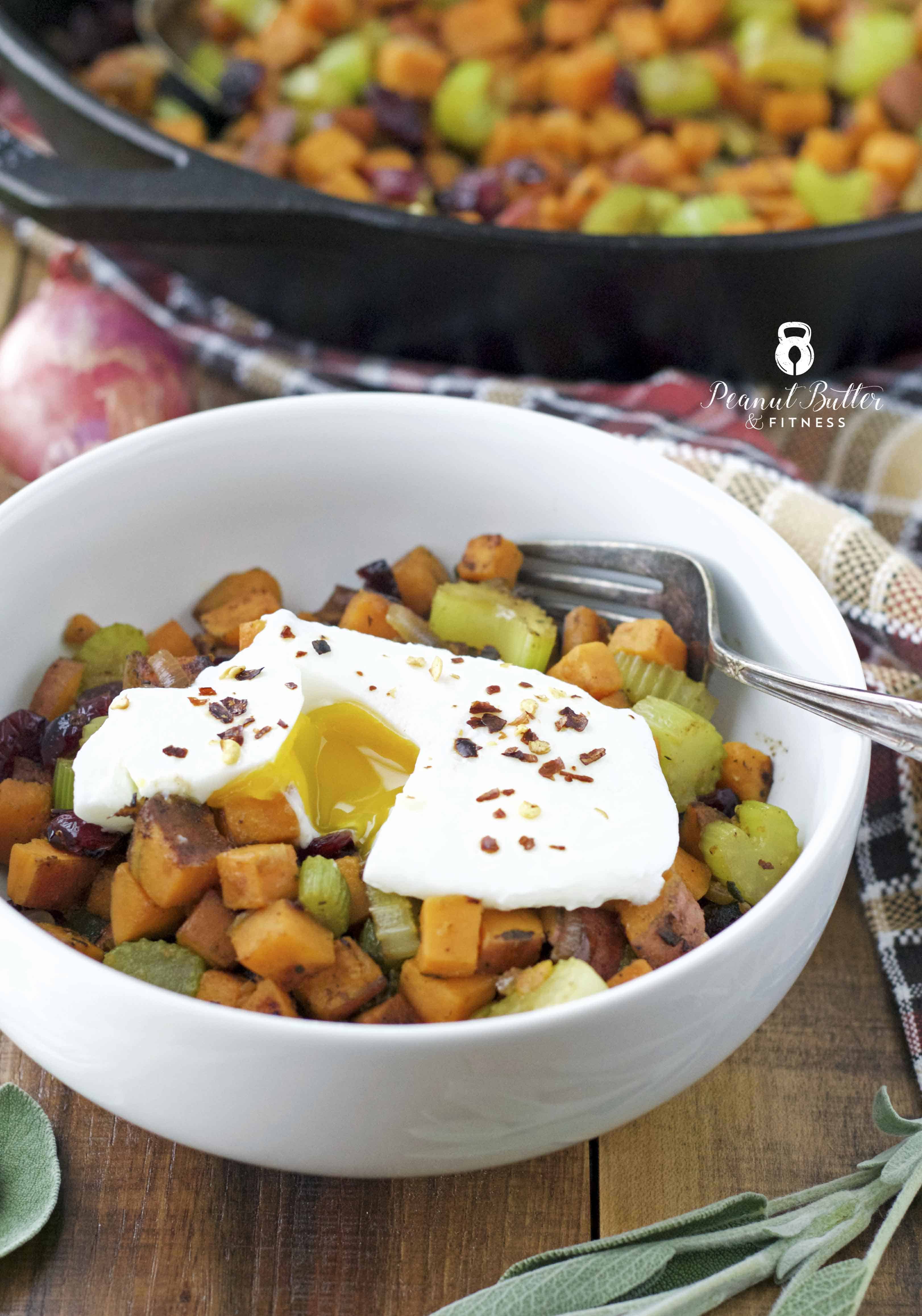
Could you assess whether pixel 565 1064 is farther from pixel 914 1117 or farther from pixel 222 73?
pixel 222 73

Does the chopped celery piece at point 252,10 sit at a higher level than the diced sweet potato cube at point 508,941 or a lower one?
higher

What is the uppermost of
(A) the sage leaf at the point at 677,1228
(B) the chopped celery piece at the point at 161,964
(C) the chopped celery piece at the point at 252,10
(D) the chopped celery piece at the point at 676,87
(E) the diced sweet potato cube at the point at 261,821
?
(C) the chopped celery piece at the point at 252,10

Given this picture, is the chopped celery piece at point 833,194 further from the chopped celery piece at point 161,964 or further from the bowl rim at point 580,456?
the chopped celery piece at point 161,964

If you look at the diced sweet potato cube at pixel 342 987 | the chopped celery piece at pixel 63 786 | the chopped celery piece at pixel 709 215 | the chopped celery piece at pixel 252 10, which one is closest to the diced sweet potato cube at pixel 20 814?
the chopped celery piece at pixel 63 786

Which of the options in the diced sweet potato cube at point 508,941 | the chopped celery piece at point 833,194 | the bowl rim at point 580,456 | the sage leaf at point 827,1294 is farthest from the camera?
the chopped celery piece at point 833,194

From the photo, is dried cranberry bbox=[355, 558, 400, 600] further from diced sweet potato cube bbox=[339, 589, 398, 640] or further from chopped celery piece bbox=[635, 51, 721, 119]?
chopped celery piece bbox=[635, 51, 721, 119]

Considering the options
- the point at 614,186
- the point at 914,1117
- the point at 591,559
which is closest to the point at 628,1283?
the point at 914,1117
